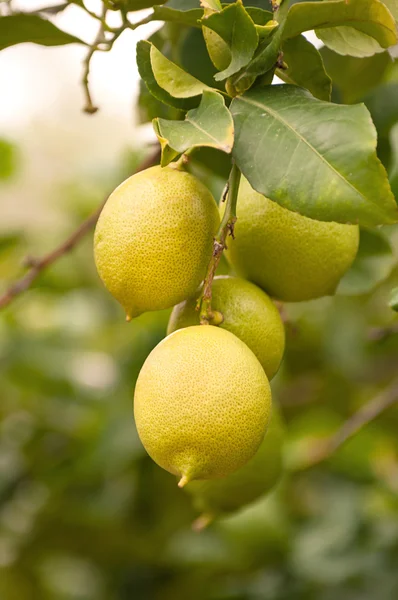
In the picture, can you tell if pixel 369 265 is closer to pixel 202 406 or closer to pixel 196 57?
pixel 196 57

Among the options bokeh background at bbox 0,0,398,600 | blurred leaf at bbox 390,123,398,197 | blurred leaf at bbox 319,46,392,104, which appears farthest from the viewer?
bokeh background at bbox 0,0,398,600

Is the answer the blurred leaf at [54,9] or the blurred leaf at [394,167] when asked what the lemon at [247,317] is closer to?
the blurred leaf at [394,167]

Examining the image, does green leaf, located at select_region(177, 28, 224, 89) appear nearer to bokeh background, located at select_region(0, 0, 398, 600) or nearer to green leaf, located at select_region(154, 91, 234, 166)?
green leaf, located at select_region(154, 91, 234, 166)

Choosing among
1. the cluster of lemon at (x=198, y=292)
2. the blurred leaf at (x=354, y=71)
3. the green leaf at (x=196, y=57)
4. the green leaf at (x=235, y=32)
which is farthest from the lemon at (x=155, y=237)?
the blurred leaf at (x=354, y=71)

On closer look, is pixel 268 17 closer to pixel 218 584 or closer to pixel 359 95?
pixel 359 95

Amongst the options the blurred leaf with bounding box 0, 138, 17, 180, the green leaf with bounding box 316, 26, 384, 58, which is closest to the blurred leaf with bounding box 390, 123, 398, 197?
the green leaf with bounding box 316, 26, 384, 58
